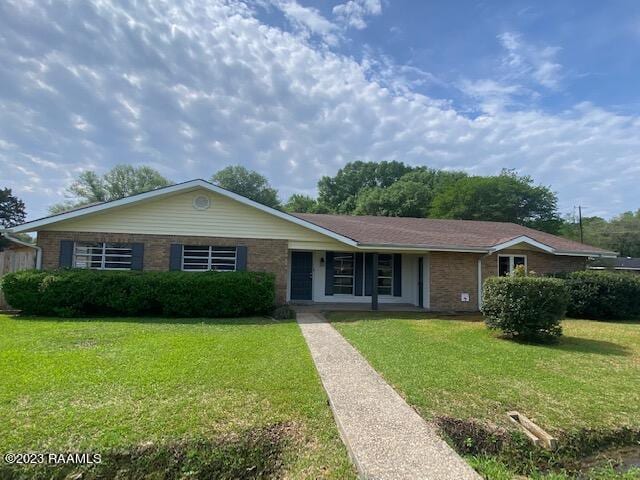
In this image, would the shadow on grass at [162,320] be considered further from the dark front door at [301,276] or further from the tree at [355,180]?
the tree at [355,180]

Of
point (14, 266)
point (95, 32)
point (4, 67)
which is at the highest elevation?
point (95, 32)

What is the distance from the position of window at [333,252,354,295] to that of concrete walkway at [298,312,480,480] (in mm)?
8709

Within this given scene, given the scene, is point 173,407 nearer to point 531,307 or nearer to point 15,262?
point 531,307

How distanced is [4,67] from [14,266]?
6.39m

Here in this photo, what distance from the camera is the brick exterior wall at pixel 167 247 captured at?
37.7ft

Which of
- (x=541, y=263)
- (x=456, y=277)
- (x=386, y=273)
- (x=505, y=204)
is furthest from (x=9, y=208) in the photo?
(x=505, y=204)

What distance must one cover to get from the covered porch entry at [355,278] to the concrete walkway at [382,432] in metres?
8.47

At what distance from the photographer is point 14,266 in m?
12.0

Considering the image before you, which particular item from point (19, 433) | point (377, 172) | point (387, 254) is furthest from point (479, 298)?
point (377, 172)

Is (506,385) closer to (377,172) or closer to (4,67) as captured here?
(4,67)

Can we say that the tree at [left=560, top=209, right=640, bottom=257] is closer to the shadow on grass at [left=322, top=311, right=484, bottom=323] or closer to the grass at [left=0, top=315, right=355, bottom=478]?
the shadow on grass at [left=322, top=311, right=484, bottom=323]

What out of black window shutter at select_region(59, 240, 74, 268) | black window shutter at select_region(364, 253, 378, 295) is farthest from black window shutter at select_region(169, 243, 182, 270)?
black window shutter at select_region(364, 253, 378, 295)

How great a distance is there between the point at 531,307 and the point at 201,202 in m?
10.2

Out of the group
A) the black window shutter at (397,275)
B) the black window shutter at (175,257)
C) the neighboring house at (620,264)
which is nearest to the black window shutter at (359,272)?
the black window shutter at (397,275)
